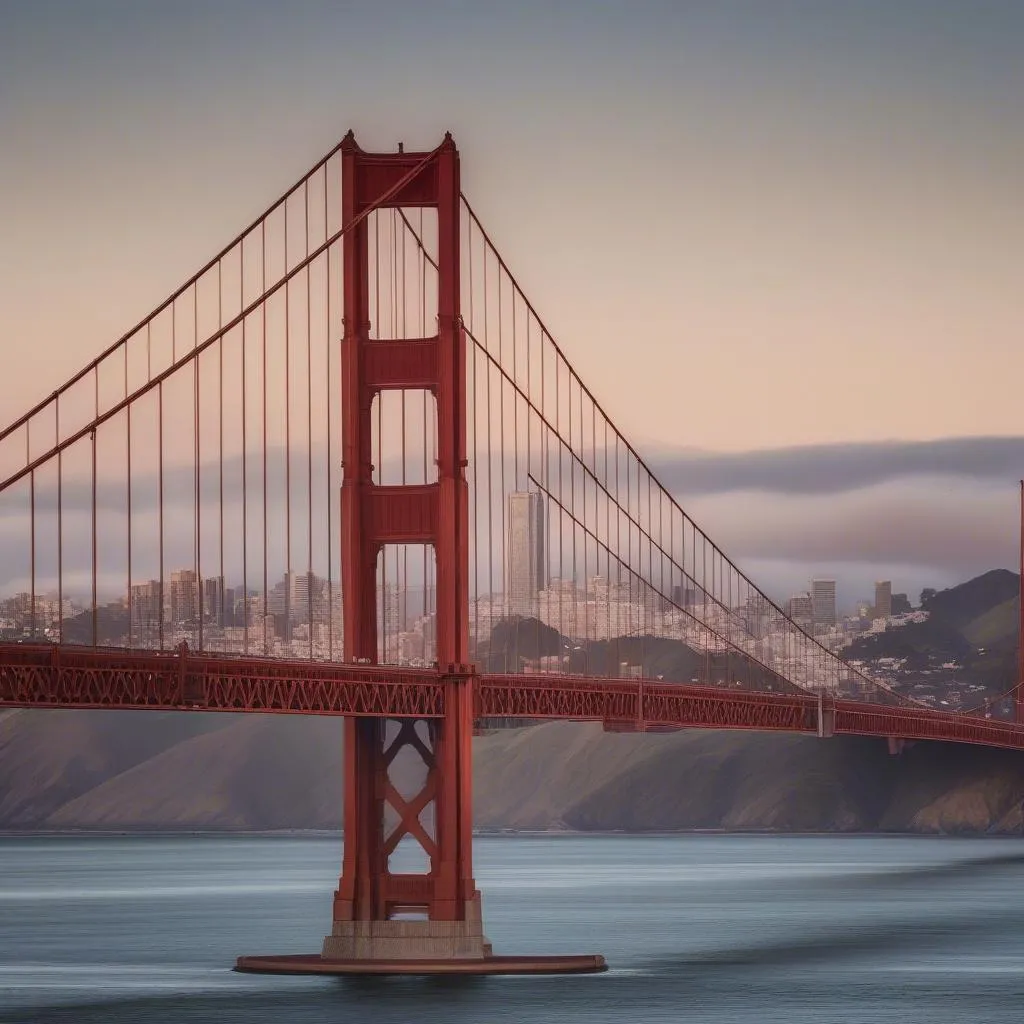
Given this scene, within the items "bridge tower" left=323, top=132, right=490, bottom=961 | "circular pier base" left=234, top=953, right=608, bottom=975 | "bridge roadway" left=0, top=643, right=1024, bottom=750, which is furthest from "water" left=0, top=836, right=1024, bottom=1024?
"bridge roadway" left=0, top=643, right=1024, bottom=750

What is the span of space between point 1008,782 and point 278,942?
109m

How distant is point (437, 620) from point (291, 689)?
383 cm

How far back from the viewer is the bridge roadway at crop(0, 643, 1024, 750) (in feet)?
149

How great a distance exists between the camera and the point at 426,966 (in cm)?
5256

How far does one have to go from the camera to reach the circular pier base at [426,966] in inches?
2068

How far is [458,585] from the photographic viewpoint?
173 feet

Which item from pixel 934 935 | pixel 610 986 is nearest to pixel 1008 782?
pixel 934 935

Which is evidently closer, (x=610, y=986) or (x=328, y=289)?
(x=328, y=289)

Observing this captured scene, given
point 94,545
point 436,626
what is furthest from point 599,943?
point 94,545

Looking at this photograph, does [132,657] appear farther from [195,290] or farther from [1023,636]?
[1023,636]

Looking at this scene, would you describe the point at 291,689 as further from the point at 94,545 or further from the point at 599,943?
the point at 599,943

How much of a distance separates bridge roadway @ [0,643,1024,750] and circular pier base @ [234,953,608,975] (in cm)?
450

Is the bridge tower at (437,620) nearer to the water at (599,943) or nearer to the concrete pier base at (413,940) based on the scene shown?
the concrete pier base at (413,940)

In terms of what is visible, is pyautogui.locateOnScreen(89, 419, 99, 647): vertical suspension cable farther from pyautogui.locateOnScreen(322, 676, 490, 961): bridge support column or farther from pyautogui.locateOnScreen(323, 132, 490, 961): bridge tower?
pyautogui.locateOnScreen(322, 676, 490, 961): bridge support column
